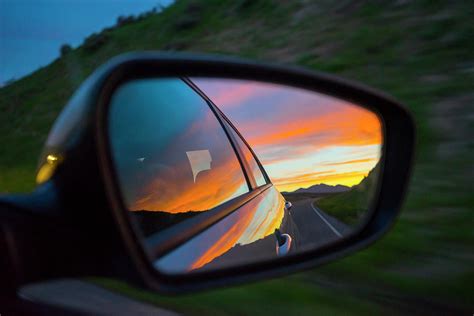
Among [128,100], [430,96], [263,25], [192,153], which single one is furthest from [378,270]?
[263,25]

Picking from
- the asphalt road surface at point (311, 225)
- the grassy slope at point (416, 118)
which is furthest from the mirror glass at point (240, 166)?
the grassy slope at point (416, 118)

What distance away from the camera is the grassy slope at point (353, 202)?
7.49ft

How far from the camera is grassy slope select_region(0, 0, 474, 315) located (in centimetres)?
303

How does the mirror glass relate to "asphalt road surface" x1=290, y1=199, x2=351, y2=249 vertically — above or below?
above

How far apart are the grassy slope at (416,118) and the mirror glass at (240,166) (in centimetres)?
69

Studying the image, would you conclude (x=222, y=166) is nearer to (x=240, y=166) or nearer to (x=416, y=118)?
(x=240, y=166)

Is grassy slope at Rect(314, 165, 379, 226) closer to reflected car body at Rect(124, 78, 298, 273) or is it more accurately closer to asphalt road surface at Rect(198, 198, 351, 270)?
asphalt road surface at Rect(198, 198, 351, 270)

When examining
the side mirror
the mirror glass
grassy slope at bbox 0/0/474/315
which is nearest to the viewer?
the side mirror

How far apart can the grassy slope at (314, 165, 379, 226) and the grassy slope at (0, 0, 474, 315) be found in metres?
0.67

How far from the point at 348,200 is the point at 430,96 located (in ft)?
16.0

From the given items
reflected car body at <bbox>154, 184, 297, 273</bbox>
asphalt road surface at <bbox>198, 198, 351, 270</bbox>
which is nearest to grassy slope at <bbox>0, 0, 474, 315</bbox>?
reflected car body at <bbox>154, 184, 297, 273</bbox>

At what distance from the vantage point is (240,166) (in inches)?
115

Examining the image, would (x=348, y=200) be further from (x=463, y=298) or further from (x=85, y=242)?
(x=85, y=242)

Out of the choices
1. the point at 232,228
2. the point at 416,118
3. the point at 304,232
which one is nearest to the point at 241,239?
the point at 232,228
